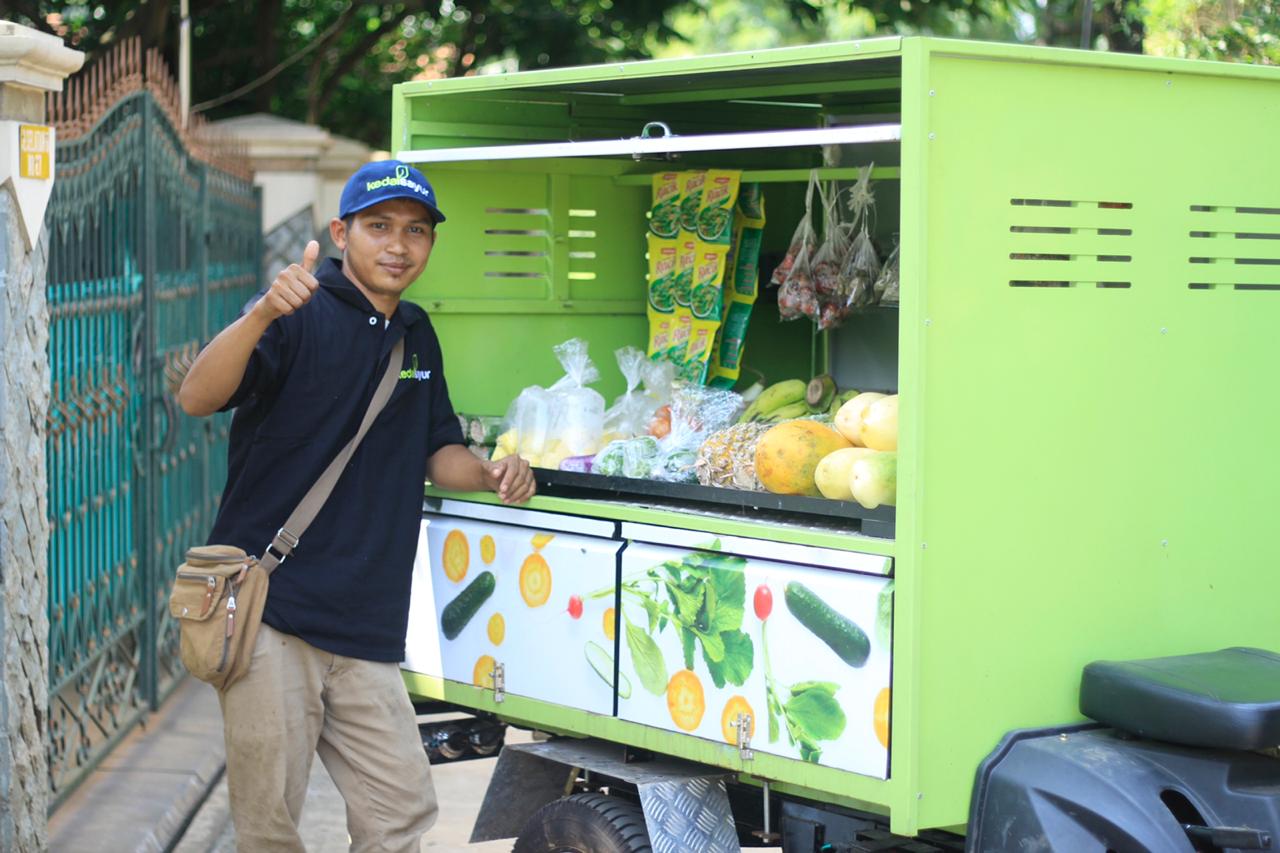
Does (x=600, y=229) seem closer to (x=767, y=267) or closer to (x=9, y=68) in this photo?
(x=767, y=267)

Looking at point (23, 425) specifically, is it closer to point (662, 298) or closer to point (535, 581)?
point (535, 581)

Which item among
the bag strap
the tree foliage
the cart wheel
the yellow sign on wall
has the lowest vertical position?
the cart wheel

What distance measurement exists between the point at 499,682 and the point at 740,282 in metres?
1.40

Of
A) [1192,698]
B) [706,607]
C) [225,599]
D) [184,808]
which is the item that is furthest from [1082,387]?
[184,808]

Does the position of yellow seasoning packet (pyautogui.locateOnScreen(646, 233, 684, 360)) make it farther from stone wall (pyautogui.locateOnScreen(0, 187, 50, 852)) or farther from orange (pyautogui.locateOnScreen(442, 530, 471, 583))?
stone wall (pyautogui.locateOnScreen(0, 187, 50, 852))

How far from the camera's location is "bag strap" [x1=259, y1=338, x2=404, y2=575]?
11.8ft

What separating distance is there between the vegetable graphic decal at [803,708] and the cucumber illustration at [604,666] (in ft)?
1.38

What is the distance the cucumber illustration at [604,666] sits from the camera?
3.52 metres

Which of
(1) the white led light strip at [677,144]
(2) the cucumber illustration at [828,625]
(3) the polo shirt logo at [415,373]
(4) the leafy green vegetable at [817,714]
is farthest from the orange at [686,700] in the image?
(1) the white led light strip at [677,144]

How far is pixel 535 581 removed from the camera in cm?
374

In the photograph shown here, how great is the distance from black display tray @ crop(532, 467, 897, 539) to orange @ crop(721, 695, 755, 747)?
0.41 m

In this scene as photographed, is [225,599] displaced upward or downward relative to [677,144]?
downward

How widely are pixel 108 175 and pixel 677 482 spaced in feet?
10.9

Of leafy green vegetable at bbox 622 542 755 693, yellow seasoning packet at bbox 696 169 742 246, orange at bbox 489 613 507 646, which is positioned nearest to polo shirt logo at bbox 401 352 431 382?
orange at bbox 489 613 507 646
